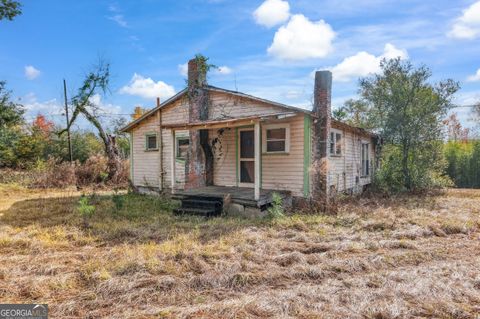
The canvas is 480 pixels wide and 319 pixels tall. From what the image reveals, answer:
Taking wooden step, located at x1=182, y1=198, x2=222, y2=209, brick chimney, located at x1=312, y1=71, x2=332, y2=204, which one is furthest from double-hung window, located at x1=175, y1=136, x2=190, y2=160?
brick chimney, located at x1=312, y1=71, x2=332, y2=204

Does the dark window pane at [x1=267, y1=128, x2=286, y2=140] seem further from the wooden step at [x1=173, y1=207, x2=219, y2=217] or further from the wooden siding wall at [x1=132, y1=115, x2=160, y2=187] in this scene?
the wooden siding wall at [x1=132, y1=115, x2=160, y2=187]

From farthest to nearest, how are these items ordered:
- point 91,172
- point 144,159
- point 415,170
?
point 91,172, point 415,170, point 144,159

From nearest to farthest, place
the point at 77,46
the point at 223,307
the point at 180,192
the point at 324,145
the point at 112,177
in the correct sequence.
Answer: the point at 223,307, the point at 324,145, the point at 180,192, the point at 77,46, the point at 112,177

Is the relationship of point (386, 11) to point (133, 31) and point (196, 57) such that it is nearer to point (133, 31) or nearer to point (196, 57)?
point (196, 57)

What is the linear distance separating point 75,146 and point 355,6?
18.6 meters

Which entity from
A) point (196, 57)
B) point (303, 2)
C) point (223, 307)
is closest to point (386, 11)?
point (303, 2)

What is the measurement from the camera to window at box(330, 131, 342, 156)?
10281 millimetres

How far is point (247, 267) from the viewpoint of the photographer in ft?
14.7

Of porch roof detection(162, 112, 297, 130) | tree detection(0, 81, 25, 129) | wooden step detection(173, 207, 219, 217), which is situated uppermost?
tree detection(0, 81, 25, 129)

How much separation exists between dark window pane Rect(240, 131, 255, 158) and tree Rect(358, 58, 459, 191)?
21.5 feet

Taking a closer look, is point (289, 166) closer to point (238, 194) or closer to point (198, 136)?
point (238, 194)

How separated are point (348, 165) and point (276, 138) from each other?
12.8ft

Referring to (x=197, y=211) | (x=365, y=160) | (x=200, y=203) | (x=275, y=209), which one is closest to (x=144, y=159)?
(x=200, y=203)

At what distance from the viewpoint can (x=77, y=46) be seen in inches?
622
